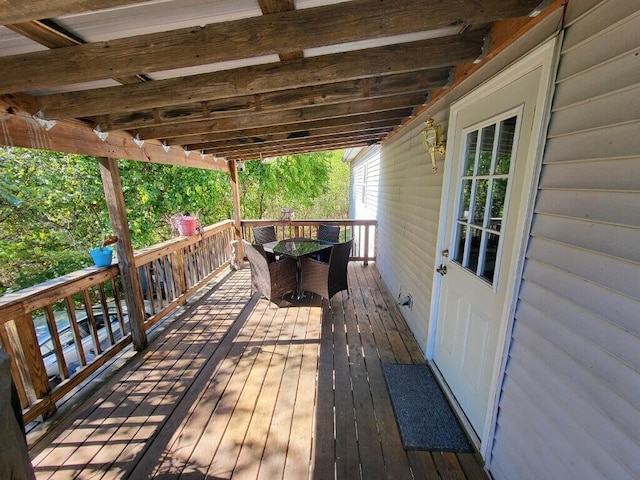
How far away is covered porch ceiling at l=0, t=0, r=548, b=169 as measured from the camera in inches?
45.2

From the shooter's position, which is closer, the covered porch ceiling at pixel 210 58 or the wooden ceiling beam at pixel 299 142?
the covered porch ceiling at pixel 210 58

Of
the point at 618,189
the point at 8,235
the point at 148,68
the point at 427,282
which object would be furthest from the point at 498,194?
the point at 8,235

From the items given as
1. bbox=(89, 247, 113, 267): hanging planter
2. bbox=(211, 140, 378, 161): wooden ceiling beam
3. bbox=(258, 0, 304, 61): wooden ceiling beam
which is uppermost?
bbox=(258, 0, 304, 61): wooden ceiling beam

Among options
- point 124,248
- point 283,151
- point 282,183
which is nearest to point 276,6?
point 124,248

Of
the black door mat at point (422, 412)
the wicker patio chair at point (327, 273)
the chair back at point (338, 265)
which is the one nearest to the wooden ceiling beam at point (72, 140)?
the wicker patio chair at point (327, 273)

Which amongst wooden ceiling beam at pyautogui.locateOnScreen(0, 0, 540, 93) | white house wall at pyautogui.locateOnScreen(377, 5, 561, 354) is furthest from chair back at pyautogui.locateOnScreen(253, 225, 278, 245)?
wooden ceiling beam at pyautogui.locateOnScreen(0, 0, 540, 93)

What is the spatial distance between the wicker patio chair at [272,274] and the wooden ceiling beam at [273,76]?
1857mm

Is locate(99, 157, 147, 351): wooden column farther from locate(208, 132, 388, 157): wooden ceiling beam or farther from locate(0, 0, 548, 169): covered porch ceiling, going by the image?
locate(208, 132, 388, 157): wooden ceiling beam

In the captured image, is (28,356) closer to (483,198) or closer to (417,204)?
(483,198)

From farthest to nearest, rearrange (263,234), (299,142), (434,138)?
(263,234)
(299,142)
(434,138)

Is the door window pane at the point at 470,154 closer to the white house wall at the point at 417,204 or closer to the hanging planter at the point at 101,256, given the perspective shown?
the white house wall at the point at 417,204

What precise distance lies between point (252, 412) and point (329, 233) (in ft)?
10.5

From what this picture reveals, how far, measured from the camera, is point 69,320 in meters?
2.19

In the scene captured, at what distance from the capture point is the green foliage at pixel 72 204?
5844 millimetres
